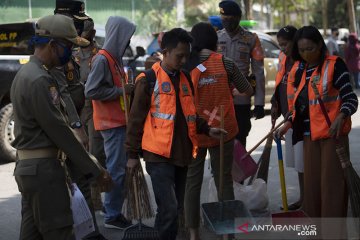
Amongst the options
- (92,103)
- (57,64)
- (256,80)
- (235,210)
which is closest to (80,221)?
(57,64)

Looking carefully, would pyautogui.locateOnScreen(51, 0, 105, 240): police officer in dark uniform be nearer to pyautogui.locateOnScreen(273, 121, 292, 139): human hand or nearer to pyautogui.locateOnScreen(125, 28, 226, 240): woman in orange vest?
pyautogui.locateOnScreen(125, 28, 226, 240): woman in orange vest

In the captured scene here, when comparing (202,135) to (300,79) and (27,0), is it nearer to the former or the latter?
(300,79)

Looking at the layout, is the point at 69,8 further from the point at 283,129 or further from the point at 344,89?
the point at 344,89

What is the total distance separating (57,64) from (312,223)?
2.41 meters

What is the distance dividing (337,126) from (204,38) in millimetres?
1479

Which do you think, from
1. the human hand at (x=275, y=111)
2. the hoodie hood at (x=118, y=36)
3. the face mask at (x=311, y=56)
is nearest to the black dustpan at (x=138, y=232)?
the hoodie hood at (x=118, y=36)

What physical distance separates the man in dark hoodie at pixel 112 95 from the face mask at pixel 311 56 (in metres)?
1.79

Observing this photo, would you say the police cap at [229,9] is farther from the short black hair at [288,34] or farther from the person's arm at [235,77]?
the person's arm at [235,77]

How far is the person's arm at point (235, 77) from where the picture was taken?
6.75 m

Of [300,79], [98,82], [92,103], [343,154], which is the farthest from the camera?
[92,103]

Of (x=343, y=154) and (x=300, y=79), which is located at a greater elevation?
(x=300, y=79)

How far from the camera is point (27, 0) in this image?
30438mm

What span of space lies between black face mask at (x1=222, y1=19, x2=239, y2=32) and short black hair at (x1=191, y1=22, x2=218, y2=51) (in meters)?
1.30

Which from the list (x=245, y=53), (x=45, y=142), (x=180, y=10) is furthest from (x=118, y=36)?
(x=180, y=10)
